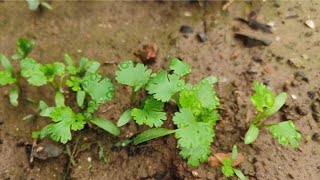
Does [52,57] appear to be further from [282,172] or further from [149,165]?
[282,172]

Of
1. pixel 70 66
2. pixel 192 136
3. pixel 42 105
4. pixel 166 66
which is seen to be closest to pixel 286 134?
pixel 192 136

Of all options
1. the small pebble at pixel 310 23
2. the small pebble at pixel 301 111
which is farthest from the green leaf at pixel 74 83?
the small pebble at pixel 310 23

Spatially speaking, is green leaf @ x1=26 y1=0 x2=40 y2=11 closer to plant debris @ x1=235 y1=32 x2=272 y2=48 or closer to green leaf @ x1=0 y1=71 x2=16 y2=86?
green leaf @ x1=0 y1=71 x2=16 y2=86

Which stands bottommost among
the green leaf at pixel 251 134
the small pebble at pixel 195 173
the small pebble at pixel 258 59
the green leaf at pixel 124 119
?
the small pebble at pixel 195 173

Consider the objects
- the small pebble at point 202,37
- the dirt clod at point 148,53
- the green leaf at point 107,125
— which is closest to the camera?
the green leaf at point 107,125

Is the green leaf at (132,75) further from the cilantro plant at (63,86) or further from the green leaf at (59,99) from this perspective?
the green leaf at (59,99)

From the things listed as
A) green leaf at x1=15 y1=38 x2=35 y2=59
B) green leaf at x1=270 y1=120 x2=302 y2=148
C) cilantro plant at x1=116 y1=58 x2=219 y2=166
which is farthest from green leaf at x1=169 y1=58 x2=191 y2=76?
green leaf at x1=15 y1=38 x2=35 y2=59
